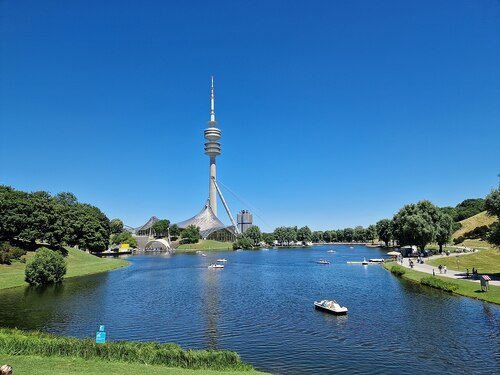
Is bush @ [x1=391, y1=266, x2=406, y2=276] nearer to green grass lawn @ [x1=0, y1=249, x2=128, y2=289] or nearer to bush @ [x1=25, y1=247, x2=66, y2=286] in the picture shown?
bush @ [x1=25, y1=247, x2=66, y2=286]

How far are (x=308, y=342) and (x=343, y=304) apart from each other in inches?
611

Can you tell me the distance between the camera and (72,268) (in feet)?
236

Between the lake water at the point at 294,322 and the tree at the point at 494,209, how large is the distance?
10.6 meters

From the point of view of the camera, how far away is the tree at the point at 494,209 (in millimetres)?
48031

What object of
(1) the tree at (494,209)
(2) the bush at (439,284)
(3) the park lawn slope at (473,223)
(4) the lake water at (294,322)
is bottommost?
(4) the lake water at (294,322)

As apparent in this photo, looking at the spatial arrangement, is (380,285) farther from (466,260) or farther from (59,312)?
(59,312)

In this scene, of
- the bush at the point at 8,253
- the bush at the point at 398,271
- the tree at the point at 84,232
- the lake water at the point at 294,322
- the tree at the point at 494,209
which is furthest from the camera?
the tree at the point at 84,232

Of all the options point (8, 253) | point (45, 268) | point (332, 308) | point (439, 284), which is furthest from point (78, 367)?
point (8, 253)

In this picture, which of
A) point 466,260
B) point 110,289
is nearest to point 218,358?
point 110,289

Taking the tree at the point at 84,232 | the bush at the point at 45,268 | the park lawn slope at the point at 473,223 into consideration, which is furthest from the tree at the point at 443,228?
the tree at the point at 84,232

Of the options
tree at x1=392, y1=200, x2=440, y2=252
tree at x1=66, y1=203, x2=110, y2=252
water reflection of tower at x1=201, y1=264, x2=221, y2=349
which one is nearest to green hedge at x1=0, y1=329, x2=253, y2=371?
water reflection of tower at x1=201, y1=264, x2=221, y2=349

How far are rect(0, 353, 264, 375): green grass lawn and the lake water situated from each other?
573cm

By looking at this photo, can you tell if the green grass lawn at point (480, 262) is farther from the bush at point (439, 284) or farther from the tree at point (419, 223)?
the tree at point (419, 223)

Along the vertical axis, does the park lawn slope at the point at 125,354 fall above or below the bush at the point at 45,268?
below
